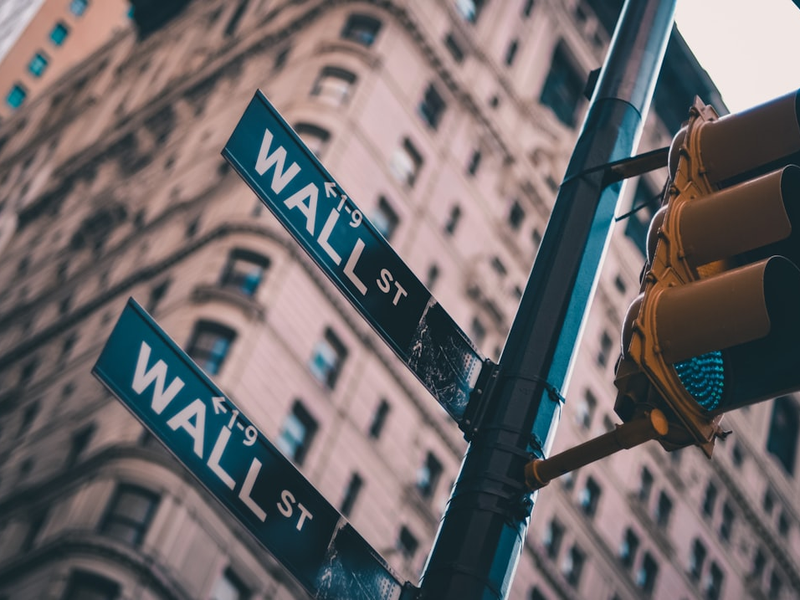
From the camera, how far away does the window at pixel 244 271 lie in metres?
38.6

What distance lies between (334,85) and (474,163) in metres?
8.09

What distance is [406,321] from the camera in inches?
236

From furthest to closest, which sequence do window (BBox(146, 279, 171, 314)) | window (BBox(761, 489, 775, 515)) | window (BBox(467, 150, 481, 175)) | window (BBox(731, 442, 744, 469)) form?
window (BBox(761, 489, 775, 515))
window (BBox(731, 442, 744, 469))
window (BBox(467, 150, 481, 175))
window (BBox(146, 279, 171, 314))

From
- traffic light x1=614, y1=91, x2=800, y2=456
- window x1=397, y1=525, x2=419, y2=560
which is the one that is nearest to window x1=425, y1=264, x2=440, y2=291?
window x1=397, y1=525, x2=419, y2=560

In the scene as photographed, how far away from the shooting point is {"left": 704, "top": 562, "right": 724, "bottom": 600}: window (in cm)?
5516

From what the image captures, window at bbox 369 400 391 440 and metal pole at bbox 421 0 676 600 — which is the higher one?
window at bbox 369 400 391 440

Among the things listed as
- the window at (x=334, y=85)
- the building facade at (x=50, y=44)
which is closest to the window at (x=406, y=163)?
the window at (x=334, y=85)

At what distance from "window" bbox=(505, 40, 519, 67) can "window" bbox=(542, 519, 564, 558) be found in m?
22.2

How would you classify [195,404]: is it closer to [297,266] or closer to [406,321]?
[406,321]

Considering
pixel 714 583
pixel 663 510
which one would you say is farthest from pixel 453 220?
pixel 714 583

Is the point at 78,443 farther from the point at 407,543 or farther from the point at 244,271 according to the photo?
the point at 407,543

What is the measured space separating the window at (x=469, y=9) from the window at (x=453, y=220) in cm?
1042

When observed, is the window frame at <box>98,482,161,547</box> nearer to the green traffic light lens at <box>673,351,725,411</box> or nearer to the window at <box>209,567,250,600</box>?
the window at <box>209,567,250,600</box>

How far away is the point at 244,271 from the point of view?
3919 cm
